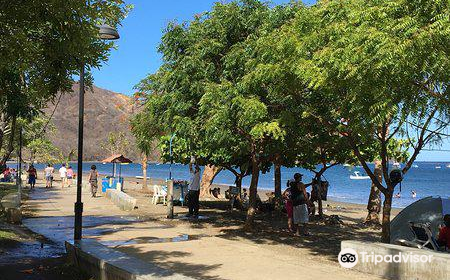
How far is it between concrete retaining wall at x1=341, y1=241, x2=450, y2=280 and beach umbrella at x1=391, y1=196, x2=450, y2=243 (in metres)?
2.02

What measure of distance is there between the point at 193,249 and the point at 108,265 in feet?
9.96

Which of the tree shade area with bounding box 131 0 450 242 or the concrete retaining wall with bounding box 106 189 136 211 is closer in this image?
the tree shade area with bounding box 131 0 450 242

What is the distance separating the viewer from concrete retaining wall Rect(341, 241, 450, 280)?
7359 mm

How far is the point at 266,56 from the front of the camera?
1031 centimetres

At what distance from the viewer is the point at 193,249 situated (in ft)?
32.8

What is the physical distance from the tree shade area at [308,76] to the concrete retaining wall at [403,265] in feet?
6.65

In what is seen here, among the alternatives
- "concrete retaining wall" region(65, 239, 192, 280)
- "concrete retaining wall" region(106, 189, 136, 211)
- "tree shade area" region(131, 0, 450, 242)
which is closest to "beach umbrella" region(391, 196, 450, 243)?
"tree shade area" region(131, 0, 450, 242)

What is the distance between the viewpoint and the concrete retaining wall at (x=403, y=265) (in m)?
7.36

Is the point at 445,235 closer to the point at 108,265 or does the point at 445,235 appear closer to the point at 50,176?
the point at 108,265

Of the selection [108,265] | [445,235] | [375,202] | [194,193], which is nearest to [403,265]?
[445,235]

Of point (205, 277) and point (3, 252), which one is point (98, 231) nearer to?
point (3, 252)

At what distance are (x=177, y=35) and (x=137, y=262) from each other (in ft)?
24.9

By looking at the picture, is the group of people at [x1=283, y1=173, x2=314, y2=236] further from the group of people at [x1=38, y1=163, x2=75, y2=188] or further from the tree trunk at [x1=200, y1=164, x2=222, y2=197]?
the group of people at [x1=38, y1=163, x2=75, y2=188]

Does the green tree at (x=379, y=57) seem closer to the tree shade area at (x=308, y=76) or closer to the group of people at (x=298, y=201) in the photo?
the tree shade area at (x=308, y=76)
